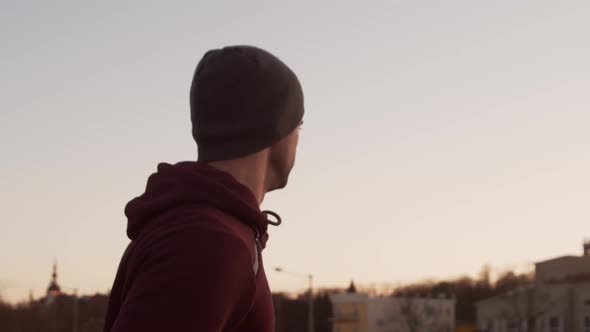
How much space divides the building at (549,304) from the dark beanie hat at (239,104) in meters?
70.4

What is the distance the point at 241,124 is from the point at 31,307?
80652 millimetres

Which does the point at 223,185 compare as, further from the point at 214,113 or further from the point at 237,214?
the point at 214,113

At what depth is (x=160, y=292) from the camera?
5.03ft

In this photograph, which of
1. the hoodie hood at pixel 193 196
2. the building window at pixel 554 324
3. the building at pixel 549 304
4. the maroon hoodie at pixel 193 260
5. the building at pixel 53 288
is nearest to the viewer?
the maroon hoodie at pixel 193 260

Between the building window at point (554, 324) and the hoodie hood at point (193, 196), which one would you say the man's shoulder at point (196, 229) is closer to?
the hoodie hood at point (193, 196)

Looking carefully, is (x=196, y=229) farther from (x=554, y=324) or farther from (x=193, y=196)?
(x=554, y=324)

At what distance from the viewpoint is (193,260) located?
1.54 metres

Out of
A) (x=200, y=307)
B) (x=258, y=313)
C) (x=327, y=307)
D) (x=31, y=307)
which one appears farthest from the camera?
(x=327, y=307)

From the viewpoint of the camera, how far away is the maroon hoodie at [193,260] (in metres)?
1.53

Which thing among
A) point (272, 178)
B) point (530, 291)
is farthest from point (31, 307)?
point (272, 178)

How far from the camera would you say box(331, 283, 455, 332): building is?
87000 mm

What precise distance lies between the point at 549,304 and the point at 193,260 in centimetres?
7608

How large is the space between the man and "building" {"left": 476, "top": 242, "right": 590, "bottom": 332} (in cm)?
7043

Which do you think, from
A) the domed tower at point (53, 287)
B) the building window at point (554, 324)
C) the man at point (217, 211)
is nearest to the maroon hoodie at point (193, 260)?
the man at point (217, 211)
